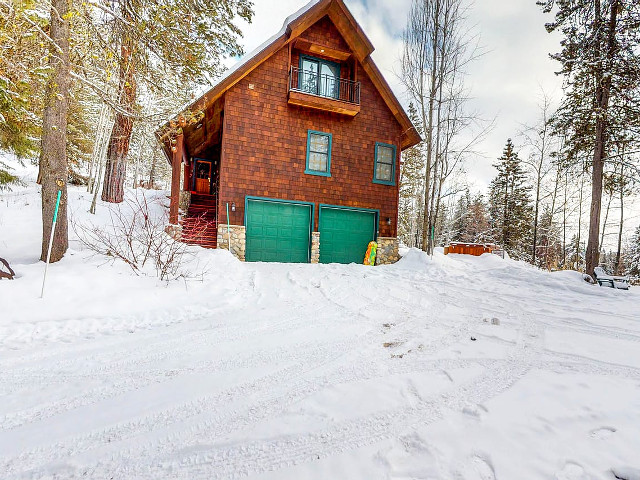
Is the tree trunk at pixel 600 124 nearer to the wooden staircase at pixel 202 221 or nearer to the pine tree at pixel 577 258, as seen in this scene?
the wooden staircase at pixel 202 221

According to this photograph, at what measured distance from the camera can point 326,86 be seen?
10.5 m

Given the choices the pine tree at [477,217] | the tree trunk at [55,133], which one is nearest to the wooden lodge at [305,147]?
the tree trunk at [55,133]

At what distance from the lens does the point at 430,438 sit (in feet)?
5.05

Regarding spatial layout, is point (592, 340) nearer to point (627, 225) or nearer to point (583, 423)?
point (583, 423)

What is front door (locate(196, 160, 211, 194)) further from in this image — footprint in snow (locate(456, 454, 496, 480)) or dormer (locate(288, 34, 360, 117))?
footprint in snow (locate(456, 454, 496, 480))

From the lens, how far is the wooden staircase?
9047mm

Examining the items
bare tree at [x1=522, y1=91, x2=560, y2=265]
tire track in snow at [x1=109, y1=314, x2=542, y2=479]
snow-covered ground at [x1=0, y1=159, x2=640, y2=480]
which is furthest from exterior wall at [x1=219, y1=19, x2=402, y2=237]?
bare tree at [x1=522, y1=91, x2=560, y2=265]

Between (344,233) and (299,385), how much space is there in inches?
338

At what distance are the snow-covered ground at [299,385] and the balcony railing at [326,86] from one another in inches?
328

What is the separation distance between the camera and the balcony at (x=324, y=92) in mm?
9508

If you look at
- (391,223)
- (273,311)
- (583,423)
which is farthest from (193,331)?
(391,223)

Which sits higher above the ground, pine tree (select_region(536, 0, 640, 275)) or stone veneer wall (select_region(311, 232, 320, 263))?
pine tree (select_region(536, 0, 640, 275))

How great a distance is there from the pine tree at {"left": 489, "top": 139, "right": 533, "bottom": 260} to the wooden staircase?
2231 cm

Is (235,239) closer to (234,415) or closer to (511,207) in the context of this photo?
(234,415)
